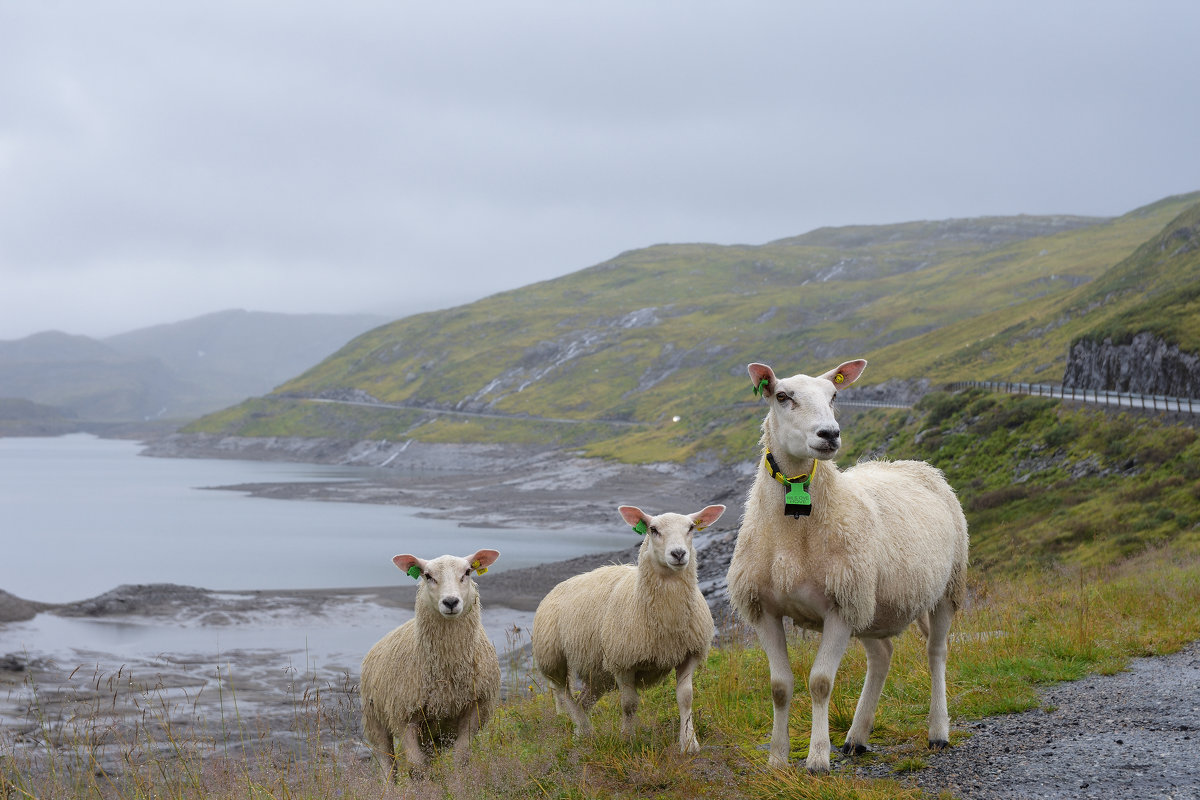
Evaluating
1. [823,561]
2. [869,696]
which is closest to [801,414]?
[823,561]

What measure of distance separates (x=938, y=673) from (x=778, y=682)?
6.90ft

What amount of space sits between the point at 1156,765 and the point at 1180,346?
46884 mm

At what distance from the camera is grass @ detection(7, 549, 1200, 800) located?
316 inches

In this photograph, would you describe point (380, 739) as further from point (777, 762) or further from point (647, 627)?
point (777, 762)

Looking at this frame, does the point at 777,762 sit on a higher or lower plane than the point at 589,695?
higher

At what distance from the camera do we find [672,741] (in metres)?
9.69

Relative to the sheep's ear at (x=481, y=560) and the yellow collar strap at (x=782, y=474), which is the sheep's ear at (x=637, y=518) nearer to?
the sheep's ear at (x=481, y=560)

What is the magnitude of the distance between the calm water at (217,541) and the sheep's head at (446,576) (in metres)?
45.3

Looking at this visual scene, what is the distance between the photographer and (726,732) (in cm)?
998

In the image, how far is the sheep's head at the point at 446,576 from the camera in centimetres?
1052

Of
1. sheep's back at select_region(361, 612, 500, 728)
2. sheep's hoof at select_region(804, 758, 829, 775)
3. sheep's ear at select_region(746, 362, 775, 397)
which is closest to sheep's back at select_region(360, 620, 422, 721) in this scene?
sheep's back at select_region(361, 612, 500, 728)

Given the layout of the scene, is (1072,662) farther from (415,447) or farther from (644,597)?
(415,447)

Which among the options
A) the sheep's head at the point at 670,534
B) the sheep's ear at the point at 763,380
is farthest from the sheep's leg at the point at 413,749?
the sheep's ear at the point at 763,380

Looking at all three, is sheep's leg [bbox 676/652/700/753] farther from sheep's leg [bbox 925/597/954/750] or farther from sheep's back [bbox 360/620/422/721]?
sheep's back [bbox 360/620/422/721]
